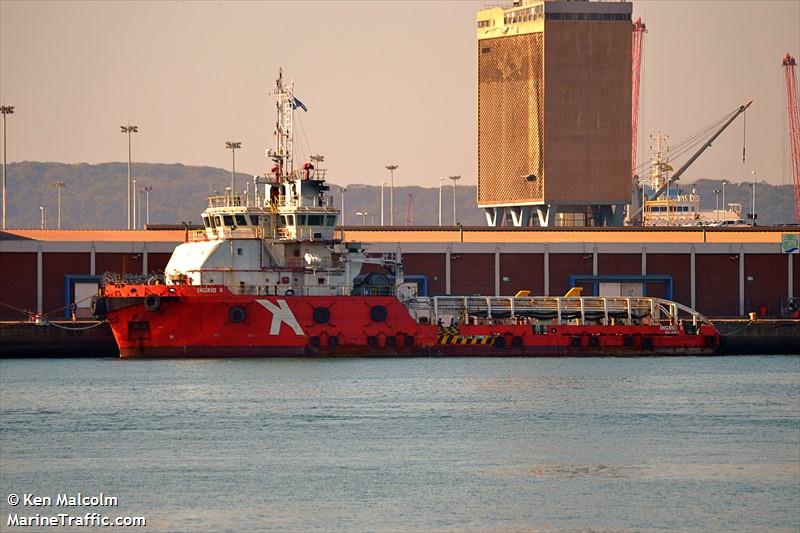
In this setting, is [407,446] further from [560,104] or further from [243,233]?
[560,104]

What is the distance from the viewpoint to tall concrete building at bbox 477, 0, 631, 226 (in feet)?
389

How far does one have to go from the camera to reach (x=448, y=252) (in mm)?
81125

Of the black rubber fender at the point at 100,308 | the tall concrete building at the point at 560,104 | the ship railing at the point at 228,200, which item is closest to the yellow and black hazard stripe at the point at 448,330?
the ship railing at the point at 228,200

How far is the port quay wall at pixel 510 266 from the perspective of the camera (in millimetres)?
77812

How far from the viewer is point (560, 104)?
119 metres

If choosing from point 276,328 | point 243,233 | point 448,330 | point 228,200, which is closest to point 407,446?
point 276,328

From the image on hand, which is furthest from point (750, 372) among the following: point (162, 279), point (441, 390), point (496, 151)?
point (496, 151)

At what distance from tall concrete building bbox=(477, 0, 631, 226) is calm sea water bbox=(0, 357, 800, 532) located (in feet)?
189

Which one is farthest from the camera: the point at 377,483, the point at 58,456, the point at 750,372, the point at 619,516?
the point at 750,372

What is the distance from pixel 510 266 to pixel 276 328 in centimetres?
1782

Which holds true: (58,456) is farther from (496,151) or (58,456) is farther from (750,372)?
(496,151)

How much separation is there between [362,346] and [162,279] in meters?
9.24

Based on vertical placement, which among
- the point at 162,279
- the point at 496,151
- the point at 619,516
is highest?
the point at 496,151

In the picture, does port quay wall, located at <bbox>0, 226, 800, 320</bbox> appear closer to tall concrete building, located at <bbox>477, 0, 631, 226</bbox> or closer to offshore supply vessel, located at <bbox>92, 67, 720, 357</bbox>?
offshore supply vessel, located at <bbox>92, 67, 720, 357</bbox>
